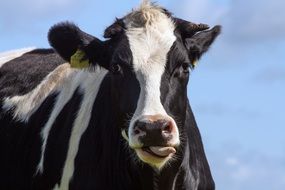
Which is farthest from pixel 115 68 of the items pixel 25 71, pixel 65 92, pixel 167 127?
pixel 25 71

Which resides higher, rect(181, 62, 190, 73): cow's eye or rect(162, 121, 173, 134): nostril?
rect(181, 62, 190, 73): cow's eye

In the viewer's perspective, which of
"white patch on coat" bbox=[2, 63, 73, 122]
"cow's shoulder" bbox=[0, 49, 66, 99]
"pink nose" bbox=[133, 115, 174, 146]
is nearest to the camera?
"pink nose" bbox=[133, 115, 174, 146]

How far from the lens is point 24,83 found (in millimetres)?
14711

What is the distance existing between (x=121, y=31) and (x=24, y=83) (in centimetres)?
278

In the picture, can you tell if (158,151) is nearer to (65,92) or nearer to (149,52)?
(149,52)

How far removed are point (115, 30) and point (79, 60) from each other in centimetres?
68

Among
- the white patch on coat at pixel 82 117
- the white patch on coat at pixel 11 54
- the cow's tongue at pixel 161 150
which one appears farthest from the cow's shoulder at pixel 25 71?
the cow's tongue at pixel 161 150

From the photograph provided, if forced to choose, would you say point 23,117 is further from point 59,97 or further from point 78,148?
point 78,148

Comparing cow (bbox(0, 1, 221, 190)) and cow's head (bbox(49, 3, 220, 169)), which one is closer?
cow's head (bbox(49, 3, 220, 169))

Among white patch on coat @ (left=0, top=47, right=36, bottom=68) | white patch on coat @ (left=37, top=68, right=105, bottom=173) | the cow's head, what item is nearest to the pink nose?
the cow's head

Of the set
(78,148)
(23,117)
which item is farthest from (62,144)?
(23,117)

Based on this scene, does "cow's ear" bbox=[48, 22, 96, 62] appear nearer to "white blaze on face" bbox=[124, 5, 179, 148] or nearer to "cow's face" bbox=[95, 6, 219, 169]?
"cow's face" bbox=[95, 6, 219, 169]

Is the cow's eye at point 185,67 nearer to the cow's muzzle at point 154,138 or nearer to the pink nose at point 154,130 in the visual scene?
the cow's muzzle at point 154,138

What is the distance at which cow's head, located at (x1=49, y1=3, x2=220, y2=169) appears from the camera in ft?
36.2
